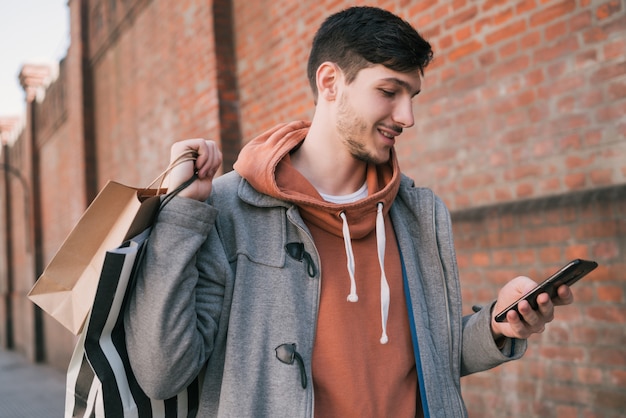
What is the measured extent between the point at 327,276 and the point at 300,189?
28 centimetres

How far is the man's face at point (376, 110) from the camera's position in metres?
1.89

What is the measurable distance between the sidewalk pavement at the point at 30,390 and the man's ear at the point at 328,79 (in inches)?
296

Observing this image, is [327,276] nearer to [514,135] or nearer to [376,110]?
[376,110]

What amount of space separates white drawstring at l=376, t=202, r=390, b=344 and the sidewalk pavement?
753 centimetres

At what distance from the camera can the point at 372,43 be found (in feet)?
6.22

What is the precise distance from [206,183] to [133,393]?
22.9 inches

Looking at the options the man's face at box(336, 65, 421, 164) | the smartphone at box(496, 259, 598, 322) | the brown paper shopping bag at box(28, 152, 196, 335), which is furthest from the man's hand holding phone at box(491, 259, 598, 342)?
the brown paper shopping bag at box(28, 152, 196, 335)

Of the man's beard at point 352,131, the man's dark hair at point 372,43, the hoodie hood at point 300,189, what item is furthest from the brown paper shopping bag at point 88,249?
the man's dark hair at point 372,43

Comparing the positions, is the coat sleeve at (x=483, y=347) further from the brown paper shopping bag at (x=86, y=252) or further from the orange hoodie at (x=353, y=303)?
the brown paper shopping bag at (x=86, y=252)

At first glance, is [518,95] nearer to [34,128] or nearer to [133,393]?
[133,393]

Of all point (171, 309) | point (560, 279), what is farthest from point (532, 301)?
point (171, 309)

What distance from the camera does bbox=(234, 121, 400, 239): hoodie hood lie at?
1.83 meters

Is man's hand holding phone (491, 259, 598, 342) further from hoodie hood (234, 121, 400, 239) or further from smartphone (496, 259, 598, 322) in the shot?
hoodie hood (234, 121, 400, 239)

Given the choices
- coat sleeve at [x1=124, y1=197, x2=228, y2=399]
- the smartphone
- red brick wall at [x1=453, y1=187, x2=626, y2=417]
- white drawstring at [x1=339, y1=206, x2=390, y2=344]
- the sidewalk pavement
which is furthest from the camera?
the sidewalk pavement
